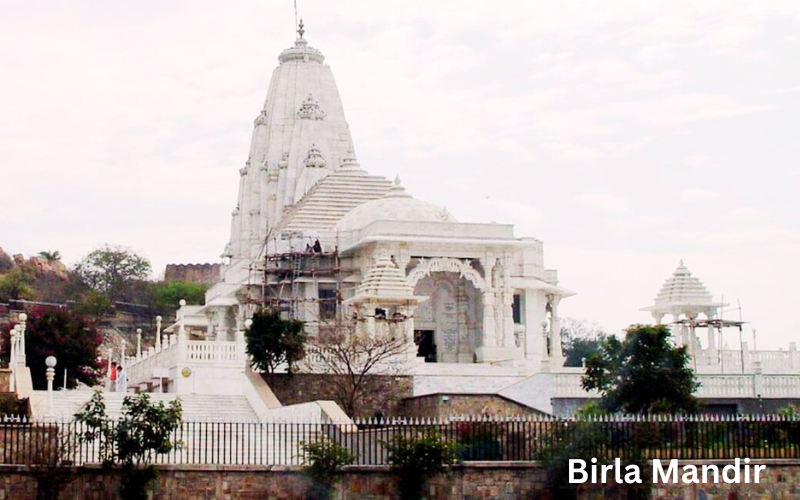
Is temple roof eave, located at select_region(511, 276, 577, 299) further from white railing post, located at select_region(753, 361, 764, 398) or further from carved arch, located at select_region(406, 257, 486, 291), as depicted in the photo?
white railing post, located at select_region(753, 361, 764, 398)

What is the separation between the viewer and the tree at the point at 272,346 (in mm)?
41281

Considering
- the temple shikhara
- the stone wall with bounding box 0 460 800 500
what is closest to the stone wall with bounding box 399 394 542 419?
the temple shikhara

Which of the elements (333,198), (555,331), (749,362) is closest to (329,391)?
(749,362)

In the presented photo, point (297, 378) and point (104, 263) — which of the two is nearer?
point (297, 378)

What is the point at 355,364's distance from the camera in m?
42.6

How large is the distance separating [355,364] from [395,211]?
53.2 ft

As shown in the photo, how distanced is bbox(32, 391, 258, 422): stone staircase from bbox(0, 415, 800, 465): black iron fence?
4.79m

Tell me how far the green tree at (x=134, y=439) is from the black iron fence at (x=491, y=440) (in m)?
0.19

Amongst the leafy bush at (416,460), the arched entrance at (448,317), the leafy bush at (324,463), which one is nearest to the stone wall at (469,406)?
the leafy bush at (416,460)

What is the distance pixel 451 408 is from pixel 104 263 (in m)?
63.8

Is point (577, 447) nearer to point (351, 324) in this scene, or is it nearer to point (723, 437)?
point (723, 437)

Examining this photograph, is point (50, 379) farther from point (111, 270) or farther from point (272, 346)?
point (111, 270)

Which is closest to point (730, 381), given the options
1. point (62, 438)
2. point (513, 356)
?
point (513, 356)

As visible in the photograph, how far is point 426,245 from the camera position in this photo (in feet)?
184
